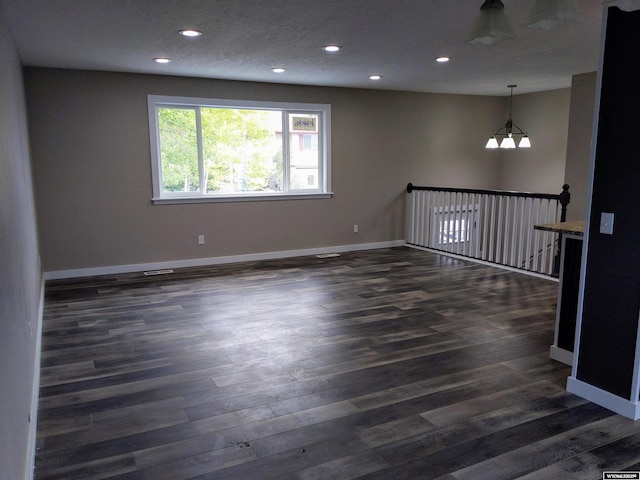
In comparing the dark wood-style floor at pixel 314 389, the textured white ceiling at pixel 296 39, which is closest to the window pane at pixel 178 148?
the textured white ceiling at pixel 296 39

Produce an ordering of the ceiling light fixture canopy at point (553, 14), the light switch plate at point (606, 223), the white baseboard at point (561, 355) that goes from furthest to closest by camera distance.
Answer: the white baseboard at point (561, 355), the light switch plate at point (606, 223), the ceiling light fixture canopy at point (553, 14)

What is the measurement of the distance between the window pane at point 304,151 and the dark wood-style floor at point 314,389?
2455mm

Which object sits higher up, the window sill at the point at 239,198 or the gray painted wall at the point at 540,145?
the gray painted wall at the point at 540,145

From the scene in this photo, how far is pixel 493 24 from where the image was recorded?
2672mm

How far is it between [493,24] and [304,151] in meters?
4.66

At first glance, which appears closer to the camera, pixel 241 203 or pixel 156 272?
pixel 156 272

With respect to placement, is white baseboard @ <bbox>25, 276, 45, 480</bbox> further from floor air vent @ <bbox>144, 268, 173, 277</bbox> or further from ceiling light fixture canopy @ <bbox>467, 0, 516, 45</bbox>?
ceiling light fixture canopy @ <bbox>467, 0, 516, 45</bbox>

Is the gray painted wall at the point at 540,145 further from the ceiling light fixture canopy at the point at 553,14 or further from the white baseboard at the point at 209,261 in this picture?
the ceiling light fixture canopy at the point at 553,14

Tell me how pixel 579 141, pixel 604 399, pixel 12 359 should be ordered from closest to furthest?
pixel 12 359 < pixel 604 399 < pixel 579 141

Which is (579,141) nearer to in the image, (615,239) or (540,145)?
(540,145)

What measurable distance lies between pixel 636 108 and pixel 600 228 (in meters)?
0.65

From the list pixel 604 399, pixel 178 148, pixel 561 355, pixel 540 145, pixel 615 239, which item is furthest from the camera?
pixel 540 145

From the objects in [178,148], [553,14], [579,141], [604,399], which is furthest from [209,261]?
[579,141]

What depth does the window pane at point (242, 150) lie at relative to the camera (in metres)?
6.54
